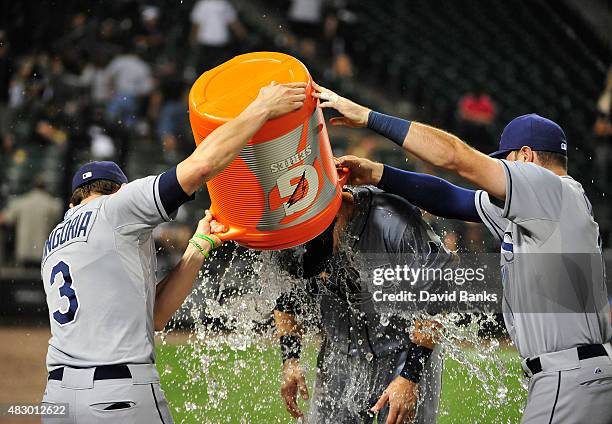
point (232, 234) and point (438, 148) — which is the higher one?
point (438, 148)

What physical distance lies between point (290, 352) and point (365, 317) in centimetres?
41

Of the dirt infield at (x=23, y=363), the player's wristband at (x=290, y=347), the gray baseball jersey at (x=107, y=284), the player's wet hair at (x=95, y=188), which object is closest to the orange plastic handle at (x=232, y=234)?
the gray baseball jersey at (x=107, y=284)

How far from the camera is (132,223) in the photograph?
3.20m

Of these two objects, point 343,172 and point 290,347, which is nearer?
point 343,172

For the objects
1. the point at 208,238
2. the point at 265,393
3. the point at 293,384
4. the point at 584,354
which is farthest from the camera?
the point at 265,393

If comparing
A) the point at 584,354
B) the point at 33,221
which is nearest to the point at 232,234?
the point at 584,354

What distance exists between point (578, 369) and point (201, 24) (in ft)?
31.4

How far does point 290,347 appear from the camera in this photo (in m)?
4.07

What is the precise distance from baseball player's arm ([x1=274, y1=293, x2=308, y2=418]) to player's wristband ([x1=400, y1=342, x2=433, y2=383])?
21.1 inches

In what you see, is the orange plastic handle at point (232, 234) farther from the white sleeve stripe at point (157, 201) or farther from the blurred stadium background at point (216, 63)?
the blurred stadium background at point (216, 63)

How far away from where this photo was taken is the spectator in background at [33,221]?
1019 centimetres

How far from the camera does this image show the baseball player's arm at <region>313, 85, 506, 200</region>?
3164 mm

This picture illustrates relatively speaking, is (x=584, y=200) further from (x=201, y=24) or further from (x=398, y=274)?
(x=201, y=24)

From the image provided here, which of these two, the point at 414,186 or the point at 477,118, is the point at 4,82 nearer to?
the point at 477,118
